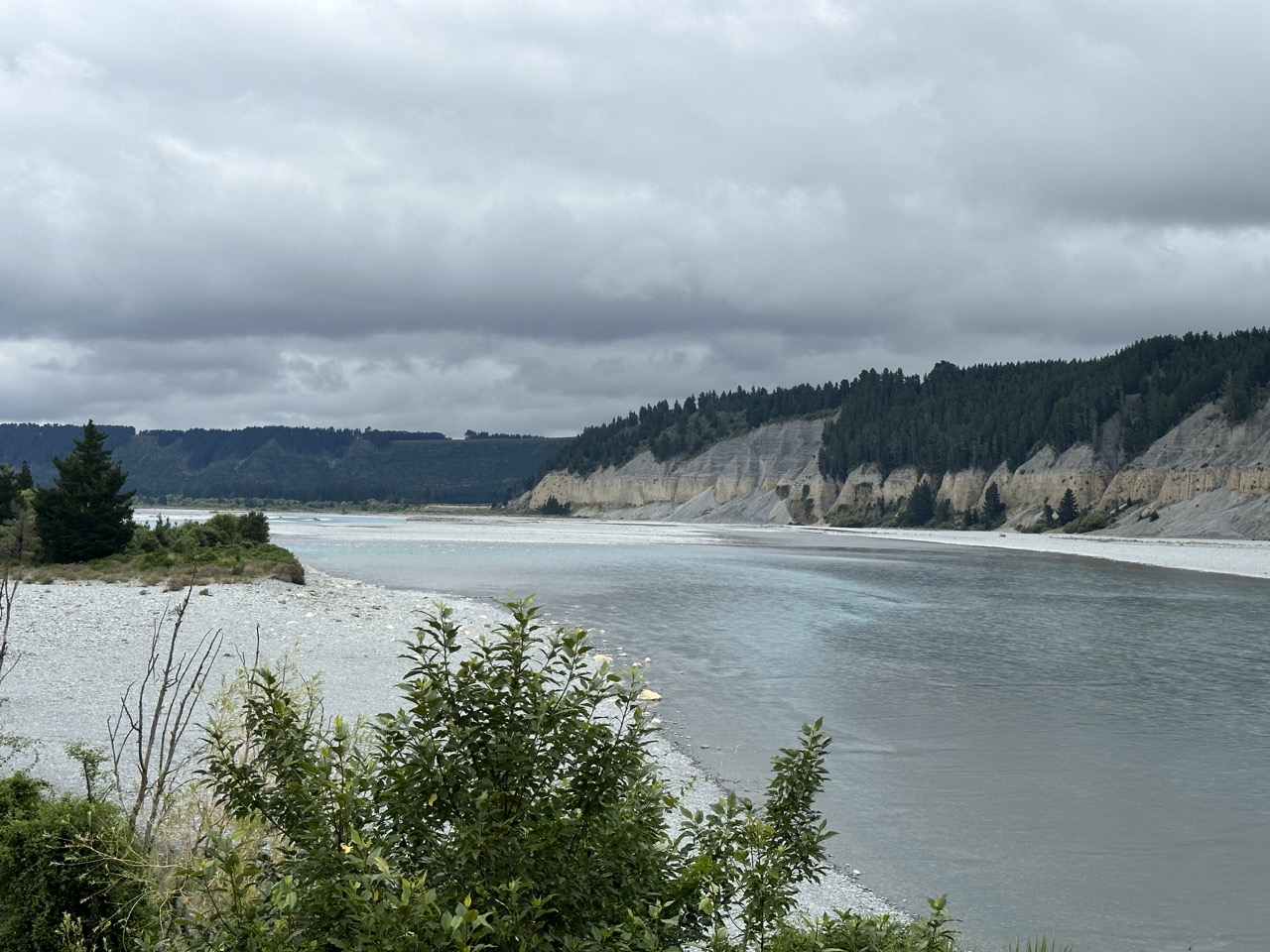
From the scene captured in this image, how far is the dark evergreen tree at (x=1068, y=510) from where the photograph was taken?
13475 centimetres

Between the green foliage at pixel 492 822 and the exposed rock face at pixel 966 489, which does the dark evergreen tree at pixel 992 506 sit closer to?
the exposed rock face at pixel 966 489

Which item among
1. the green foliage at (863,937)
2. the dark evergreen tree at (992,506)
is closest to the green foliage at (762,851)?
the green foliage at (863,937)

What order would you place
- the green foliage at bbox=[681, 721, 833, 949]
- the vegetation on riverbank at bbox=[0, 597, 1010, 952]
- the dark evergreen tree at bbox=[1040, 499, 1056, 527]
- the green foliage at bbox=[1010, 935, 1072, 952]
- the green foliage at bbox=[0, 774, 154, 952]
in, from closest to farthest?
the vegetation on riverbank at bbox=[0, 597, 1010, 952] → the green foliage at bbox=[681, 721, 833, 949] → the green foliage at bbox=[0, 774, 154, 952] → the green foliage at bbox=[1010, 935, 1072, 952] → the dark evergreen tree at bbox=[1040, 499, 1056, 527]

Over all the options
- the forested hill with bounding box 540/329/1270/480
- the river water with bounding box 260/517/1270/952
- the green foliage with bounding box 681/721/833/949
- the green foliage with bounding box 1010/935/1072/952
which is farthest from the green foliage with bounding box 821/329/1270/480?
the green foliage with bounding box 681/721/833/949

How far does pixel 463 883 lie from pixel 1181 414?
153m

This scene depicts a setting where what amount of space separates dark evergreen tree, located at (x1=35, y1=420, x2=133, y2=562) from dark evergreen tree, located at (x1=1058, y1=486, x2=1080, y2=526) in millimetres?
119918

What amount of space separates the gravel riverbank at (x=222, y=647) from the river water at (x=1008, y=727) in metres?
1.96

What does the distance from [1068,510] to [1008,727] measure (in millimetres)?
125300

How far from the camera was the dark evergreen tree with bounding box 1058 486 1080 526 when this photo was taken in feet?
442

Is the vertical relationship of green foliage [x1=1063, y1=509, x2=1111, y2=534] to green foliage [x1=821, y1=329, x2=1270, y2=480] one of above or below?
below

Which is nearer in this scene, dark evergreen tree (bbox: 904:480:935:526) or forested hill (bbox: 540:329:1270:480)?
forested hill (bbox: 540:329:1270:480)

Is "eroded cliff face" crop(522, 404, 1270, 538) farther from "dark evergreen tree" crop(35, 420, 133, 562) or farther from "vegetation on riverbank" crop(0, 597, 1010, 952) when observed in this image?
"vegetation on riverbank" crop(0, 597, 1010, 952)

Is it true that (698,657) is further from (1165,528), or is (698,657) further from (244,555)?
(1165,528)

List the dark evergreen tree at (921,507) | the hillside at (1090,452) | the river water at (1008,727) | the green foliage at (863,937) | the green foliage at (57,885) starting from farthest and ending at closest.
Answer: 1. the dark evergreen tree at (921,507)
2. the hillside at (1090,452)
3. the river water at (1008,727)
4. the green foliage at (57,885)
5. the green foliage at (863,937)
